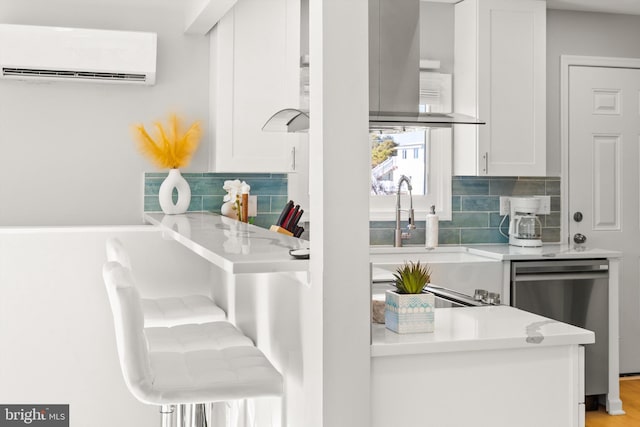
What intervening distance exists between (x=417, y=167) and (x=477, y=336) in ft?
9.48

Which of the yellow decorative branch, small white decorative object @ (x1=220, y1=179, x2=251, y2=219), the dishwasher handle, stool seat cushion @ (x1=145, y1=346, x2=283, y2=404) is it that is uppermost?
the yellow decorative branch

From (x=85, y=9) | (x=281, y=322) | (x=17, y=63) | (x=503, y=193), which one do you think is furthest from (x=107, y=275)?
(x=503, y=193)

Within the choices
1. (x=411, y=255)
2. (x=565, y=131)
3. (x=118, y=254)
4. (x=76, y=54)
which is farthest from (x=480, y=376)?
(x=565, y=131)

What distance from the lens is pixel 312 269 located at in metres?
1.79

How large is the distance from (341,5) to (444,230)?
Result: 10.2 ft

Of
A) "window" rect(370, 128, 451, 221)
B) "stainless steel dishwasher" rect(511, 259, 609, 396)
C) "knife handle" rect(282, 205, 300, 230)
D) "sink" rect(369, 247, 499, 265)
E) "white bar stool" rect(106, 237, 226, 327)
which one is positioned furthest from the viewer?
"window" rect(370, 128, 451, 221)

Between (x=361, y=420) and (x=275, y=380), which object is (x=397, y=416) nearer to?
(x=361, y=420)

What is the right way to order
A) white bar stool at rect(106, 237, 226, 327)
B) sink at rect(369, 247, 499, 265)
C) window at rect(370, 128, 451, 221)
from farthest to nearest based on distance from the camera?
window at rect(370, 128, 451, 221) < sink at rect(369, 247, 499, 265) < white bar stool at rect(106, 237, 226, 327)

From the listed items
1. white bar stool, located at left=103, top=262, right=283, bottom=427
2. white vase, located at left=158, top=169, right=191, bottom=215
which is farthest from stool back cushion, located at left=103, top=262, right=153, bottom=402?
white vase, located at left=158, top=169, right=191, bottom=215

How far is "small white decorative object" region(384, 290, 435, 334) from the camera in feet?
6.15

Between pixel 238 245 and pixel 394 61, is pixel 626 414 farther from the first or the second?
pixel 238 245

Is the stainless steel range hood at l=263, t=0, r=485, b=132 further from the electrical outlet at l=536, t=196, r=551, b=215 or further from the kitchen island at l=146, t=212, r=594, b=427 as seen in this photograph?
the electrical outlet at l=536, t=196, r=551, b=215

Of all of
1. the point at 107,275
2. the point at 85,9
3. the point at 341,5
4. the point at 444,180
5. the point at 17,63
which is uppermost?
the point at 85,9
